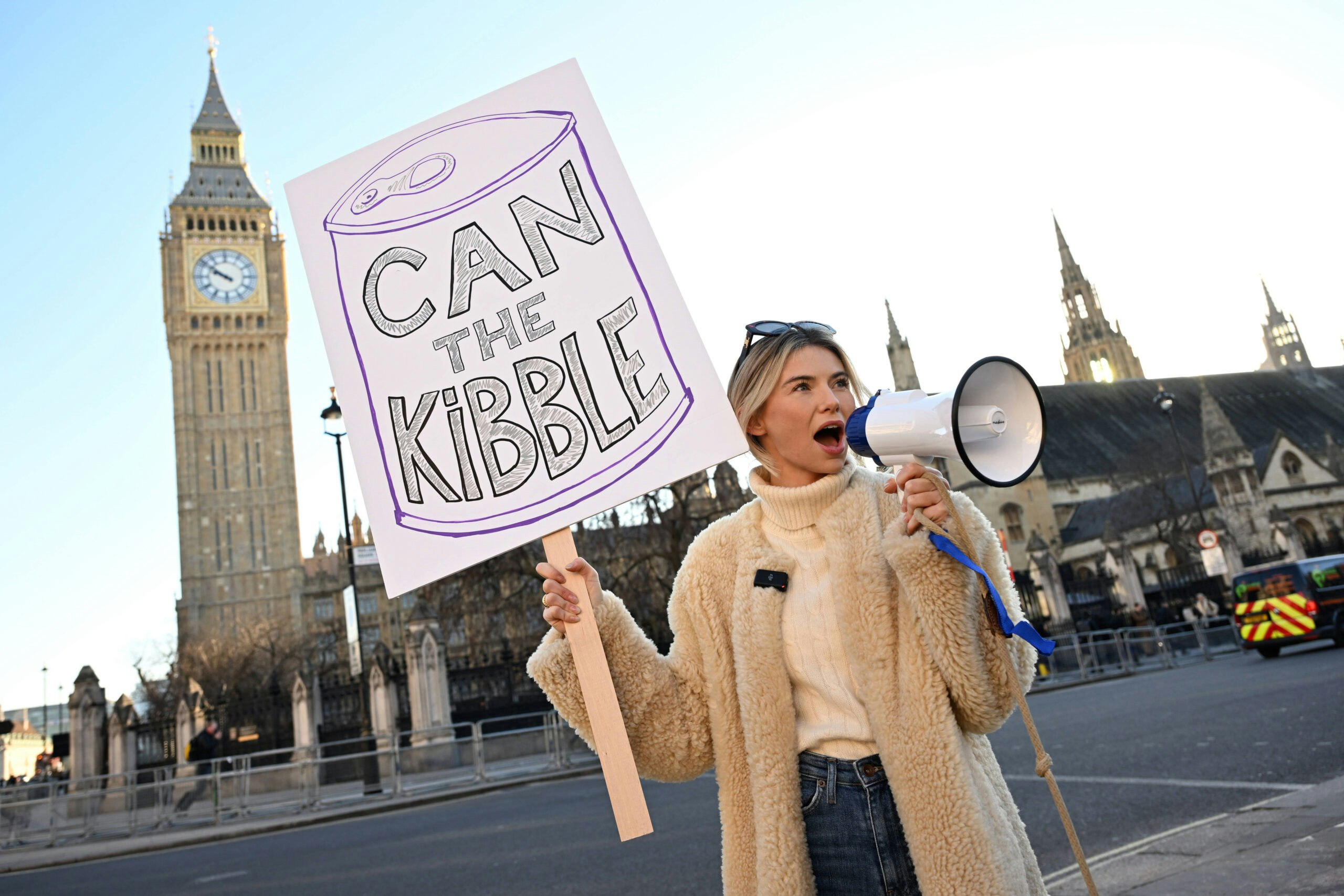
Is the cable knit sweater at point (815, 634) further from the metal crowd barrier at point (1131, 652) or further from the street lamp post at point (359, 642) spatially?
the metal crowd barrier at point (1131, 652)

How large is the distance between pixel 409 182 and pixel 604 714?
1.56 meters

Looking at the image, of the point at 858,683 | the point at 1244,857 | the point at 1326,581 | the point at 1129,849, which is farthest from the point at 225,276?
the point at 858,683

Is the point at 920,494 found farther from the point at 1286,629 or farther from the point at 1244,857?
the point at 1286,629

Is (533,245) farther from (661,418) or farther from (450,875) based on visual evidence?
(450,875)

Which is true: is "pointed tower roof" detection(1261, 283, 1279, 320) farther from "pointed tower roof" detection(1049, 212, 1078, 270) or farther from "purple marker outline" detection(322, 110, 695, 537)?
"purple marker outline" detection(322, 110, 695, 537)

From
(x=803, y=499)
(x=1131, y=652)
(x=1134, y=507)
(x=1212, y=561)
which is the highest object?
(x=1134, y=507)

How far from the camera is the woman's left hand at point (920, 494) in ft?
6.01

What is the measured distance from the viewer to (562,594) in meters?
2.05

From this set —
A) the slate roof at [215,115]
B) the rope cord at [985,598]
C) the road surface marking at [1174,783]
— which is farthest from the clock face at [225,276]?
the rope cord at [985,598]

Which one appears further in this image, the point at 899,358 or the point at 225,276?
the point at 225,276

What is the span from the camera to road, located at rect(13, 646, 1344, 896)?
583cm

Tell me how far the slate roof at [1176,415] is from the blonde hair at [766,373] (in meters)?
60.3

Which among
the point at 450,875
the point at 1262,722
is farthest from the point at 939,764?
the point at 1262,722

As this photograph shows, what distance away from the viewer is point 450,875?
263 inches
